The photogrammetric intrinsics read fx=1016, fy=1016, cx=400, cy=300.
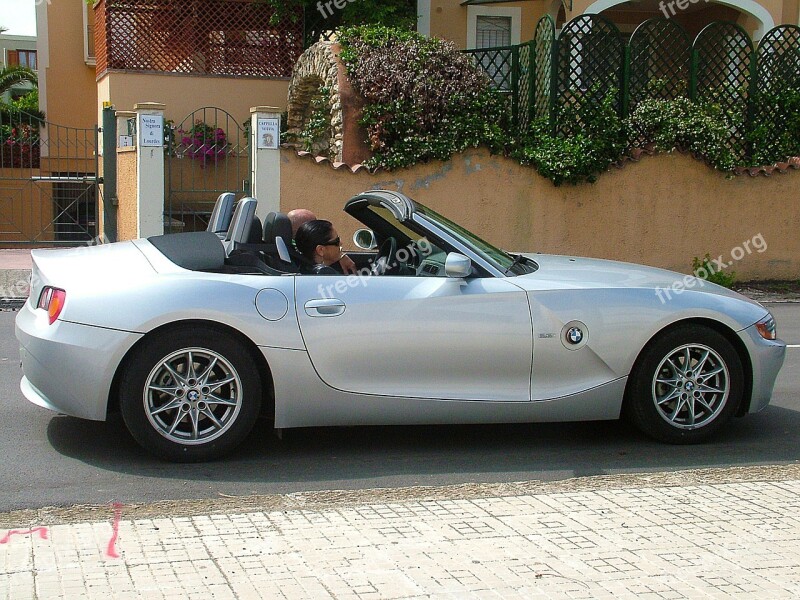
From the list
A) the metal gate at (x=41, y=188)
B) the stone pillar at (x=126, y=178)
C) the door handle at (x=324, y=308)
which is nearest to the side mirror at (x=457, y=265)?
the door handle at (x=324, y=308)

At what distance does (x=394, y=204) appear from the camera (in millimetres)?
6012

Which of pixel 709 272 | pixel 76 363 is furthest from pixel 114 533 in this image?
pixel 709 272

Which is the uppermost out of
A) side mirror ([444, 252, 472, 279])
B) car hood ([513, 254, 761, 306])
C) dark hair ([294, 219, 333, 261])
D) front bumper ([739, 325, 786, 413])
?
dark hair ([294, 219, 333, 261])

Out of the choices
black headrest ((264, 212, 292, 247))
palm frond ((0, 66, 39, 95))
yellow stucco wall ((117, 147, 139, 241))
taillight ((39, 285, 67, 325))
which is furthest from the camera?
palm frond ((0, 66, 39, 95))

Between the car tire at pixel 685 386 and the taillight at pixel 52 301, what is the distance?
3180mm

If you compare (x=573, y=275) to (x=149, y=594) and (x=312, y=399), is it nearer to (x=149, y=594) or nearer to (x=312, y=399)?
(x=312, y=399)

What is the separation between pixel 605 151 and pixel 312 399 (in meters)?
10.1

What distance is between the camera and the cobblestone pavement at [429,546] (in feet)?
12.2

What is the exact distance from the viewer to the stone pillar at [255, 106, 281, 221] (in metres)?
13.5

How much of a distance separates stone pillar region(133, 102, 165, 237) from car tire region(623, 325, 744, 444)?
9.20 meters
